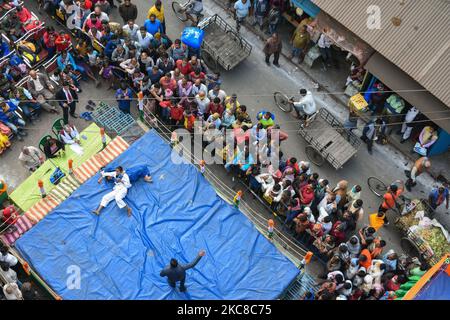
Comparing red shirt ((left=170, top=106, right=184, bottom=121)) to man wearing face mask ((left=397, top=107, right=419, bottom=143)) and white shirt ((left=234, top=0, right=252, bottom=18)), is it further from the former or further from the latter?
man wearing face mask ((left=397, top=107, right=419, bottom=143))

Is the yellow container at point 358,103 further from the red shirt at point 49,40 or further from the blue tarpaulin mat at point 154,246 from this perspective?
the red shirt at point 49,40

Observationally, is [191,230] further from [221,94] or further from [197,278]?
[221,94]

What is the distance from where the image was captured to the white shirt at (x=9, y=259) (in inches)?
768

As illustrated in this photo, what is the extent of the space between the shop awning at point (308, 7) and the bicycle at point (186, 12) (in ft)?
14.1

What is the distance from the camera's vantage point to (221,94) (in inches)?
930

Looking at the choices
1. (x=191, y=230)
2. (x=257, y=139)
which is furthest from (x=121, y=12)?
(x=191, y=230)

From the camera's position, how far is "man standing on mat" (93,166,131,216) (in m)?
20.8

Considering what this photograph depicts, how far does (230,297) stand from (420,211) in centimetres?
755

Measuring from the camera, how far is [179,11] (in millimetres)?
27984

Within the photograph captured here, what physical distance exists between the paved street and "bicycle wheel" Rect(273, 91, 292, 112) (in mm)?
202

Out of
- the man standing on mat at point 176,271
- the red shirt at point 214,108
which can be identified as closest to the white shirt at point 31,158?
the red shirt at point 214,108

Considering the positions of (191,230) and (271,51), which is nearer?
(191,230)

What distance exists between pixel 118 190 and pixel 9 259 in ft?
13.0
